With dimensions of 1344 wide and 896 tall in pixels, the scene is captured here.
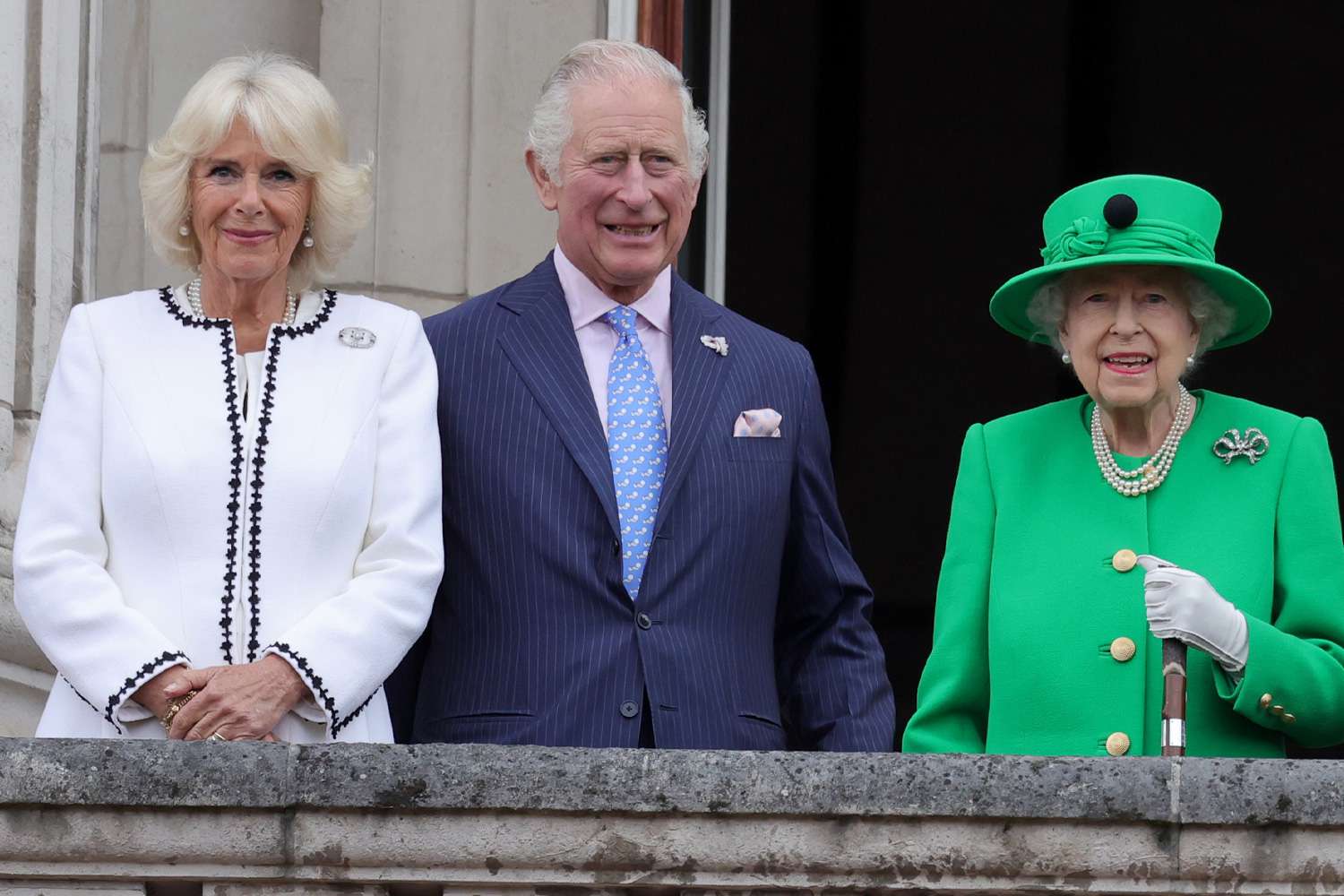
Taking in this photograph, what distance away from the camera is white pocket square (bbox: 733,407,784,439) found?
4.01 metres

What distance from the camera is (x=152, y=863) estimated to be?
9.94 ft

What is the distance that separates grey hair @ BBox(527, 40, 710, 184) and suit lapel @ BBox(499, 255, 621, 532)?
184 mm

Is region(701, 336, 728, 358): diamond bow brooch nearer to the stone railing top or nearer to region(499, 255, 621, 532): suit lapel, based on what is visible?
region(499, 255, 621, 532): suit lapel

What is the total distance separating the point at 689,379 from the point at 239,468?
0.74 metres

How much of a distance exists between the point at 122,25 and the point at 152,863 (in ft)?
11.5

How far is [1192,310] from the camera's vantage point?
3.93 metres

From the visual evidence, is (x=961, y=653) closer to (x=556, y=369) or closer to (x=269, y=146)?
(x=556, y=369)

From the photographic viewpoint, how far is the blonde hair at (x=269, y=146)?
3760 mm

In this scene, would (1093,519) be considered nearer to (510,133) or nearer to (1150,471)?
(1150,471)

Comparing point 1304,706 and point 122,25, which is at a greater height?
point 122,25

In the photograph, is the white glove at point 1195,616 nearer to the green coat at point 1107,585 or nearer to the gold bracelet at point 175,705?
the green coat at point 1107,585

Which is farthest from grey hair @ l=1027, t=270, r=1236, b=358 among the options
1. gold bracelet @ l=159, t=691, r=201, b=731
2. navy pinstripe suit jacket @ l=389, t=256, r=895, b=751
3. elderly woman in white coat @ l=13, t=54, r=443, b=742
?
gold bracelet @ l=159, t=691, r=201, b=731

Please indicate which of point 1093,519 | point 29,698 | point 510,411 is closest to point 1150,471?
point 1093,519

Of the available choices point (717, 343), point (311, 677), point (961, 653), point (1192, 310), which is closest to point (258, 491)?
point (311, 677)
